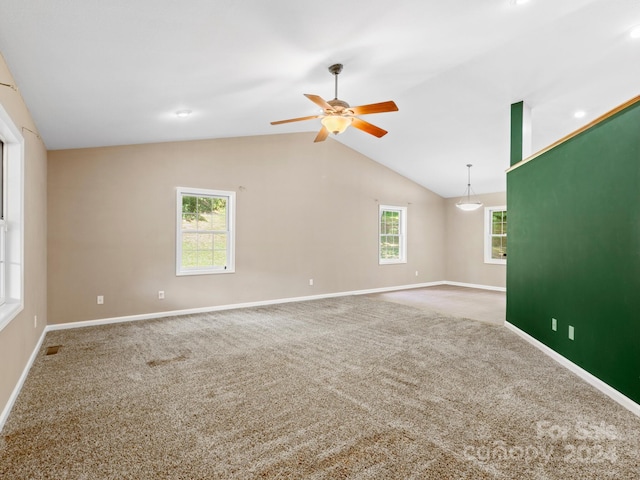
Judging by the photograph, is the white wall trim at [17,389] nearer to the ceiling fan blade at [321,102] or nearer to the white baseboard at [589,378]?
the ceiling fan blade at [321,102]

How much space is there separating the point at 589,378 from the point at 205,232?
5293 millimetres

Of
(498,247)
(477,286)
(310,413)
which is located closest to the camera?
(310,413)

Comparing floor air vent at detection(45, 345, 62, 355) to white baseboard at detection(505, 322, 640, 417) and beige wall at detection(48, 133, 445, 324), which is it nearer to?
beige wall at detection(48, 133, 445, 324)

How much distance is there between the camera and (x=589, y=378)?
2984 millimetres

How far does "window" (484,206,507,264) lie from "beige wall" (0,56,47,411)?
8.75 metres

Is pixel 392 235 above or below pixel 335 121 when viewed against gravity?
below

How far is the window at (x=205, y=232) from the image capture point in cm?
573

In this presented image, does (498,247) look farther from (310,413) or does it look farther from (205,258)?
(310,413)

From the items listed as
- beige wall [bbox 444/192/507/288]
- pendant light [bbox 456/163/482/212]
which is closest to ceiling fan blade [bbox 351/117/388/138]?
pendant light [bbox 456/163/482/212]

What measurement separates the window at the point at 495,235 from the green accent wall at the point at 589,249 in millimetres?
4613

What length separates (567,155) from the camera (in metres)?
3.43

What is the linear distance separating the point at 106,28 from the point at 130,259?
12.2 ft

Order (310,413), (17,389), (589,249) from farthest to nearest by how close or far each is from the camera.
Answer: (589,249) < (17,389) < (310,413)

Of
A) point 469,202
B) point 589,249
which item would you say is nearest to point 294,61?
point 589,249
